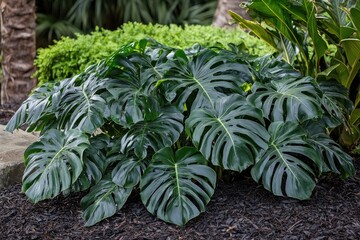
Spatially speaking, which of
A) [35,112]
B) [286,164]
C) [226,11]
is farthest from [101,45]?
[286,164]

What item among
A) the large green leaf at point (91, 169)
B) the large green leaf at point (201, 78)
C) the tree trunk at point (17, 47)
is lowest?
the tree trunk at point (17, 47)

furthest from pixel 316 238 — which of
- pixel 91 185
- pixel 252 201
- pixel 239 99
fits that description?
pixel 91 185

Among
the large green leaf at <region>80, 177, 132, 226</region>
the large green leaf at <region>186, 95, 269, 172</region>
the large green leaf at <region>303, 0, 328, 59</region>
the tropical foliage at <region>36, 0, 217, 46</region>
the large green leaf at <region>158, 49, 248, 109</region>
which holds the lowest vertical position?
the tropical foliage at <region>36, 0, 217, 46</region>

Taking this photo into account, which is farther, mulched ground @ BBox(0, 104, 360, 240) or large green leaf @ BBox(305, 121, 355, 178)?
large green leaf @ BBox(305, 121, 355, 178)

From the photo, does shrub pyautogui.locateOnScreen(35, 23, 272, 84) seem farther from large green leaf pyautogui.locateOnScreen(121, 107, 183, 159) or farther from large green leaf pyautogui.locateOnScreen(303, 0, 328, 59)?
large green leaf pyautogui.locateOnScreen(121, 107, 183, 159)

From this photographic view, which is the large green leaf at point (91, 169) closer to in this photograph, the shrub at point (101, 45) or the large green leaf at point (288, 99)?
the large green leaf at point (288, 99)

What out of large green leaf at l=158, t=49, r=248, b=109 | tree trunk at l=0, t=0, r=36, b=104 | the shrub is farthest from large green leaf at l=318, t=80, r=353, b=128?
tree trunk at l=0, t=0, r=36, b=104

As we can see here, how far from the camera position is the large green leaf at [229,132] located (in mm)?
3408

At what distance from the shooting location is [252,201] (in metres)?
3.63

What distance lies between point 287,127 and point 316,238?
2.04ft

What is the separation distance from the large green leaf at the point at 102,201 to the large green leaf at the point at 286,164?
0.73m

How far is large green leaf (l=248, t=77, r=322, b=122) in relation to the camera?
3.55 m

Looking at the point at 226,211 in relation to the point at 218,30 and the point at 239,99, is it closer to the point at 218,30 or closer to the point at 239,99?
the point at 239,99

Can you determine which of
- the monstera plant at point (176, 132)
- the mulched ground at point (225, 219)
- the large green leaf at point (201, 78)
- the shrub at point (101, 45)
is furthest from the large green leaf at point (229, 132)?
the shrub at point (101, 45)
